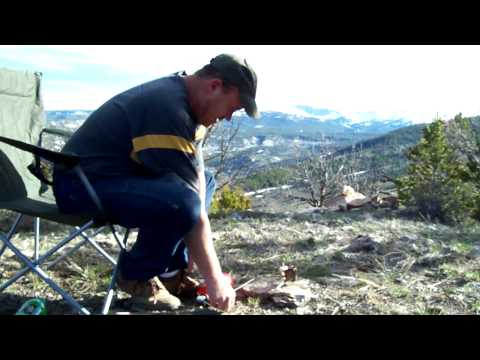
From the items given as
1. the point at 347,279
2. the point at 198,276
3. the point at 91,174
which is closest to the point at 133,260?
the point at 91,174

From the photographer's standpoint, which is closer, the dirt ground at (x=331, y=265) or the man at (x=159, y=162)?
the man at (x=159, y=162)

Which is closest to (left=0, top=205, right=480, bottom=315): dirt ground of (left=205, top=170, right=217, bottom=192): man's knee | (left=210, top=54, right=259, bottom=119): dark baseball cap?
(left=205, top=170, right=217, bottom=192): man's knee

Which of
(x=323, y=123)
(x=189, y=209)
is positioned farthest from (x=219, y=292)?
(x=323, y=123)

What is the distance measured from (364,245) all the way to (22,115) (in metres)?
2.25

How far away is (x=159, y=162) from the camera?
2.02 metres

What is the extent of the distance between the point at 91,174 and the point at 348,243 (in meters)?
2.14

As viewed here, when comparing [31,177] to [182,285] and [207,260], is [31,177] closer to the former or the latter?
[182,285]

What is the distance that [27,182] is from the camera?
2.81m

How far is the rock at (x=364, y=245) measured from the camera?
11.9ft

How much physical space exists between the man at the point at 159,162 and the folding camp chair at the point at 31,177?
0.09 metres

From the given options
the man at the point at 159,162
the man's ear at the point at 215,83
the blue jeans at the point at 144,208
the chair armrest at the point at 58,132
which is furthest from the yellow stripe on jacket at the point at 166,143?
the chair armrest at the point at 58,132

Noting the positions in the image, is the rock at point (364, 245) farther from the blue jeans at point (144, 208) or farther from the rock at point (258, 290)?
the blue jeans at point (144, 208)

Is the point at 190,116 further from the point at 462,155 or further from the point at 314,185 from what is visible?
the point at 314,185

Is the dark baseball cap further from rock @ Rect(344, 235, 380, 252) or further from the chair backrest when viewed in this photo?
rock @ Rect(344, 235, 380, 252)
